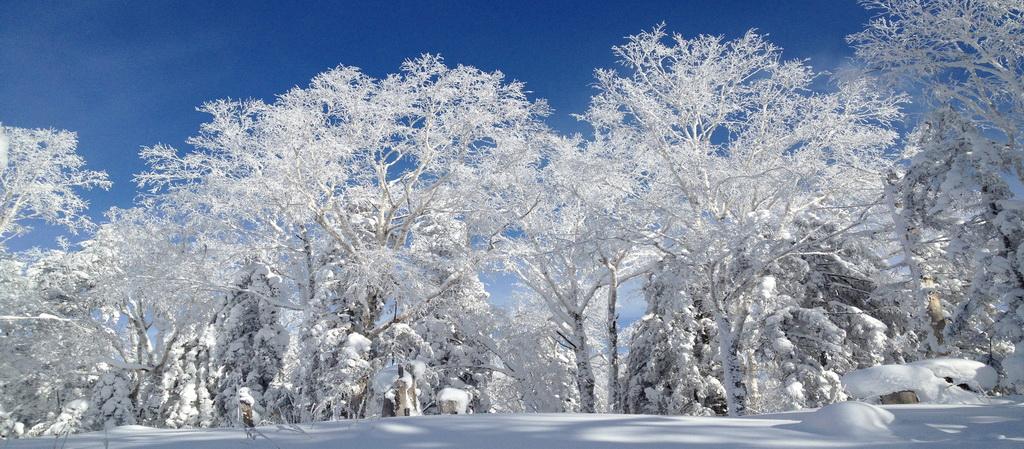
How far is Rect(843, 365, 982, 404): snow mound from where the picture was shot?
6246 mm

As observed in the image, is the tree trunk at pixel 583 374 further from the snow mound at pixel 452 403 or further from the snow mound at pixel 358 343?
the snow mound at pixel 452 403

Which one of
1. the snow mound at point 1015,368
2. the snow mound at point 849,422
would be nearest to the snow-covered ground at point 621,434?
the snow mound at point 849,422

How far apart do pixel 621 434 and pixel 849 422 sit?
5.40 ft

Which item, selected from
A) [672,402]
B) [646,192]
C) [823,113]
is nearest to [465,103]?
[646,192]

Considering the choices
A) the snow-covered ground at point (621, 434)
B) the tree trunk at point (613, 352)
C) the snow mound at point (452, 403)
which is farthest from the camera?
the tree trunk at point (613, 352)

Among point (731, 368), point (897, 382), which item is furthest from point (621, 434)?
point (731, 368)

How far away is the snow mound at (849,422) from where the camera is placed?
12.4ft

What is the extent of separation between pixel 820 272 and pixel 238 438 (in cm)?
1811

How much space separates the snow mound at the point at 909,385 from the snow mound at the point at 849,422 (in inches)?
95.4

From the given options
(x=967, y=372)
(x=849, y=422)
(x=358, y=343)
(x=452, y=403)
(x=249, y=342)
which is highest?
(x=249, y=342)

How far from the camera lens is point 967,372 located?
6.52m

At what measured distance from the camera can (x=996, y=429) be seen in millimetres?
3943

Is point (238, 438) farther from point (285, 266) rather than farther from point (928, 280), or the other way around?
point (928, 280)

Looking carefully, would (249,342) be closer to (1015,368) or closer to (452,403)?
(452,403)
